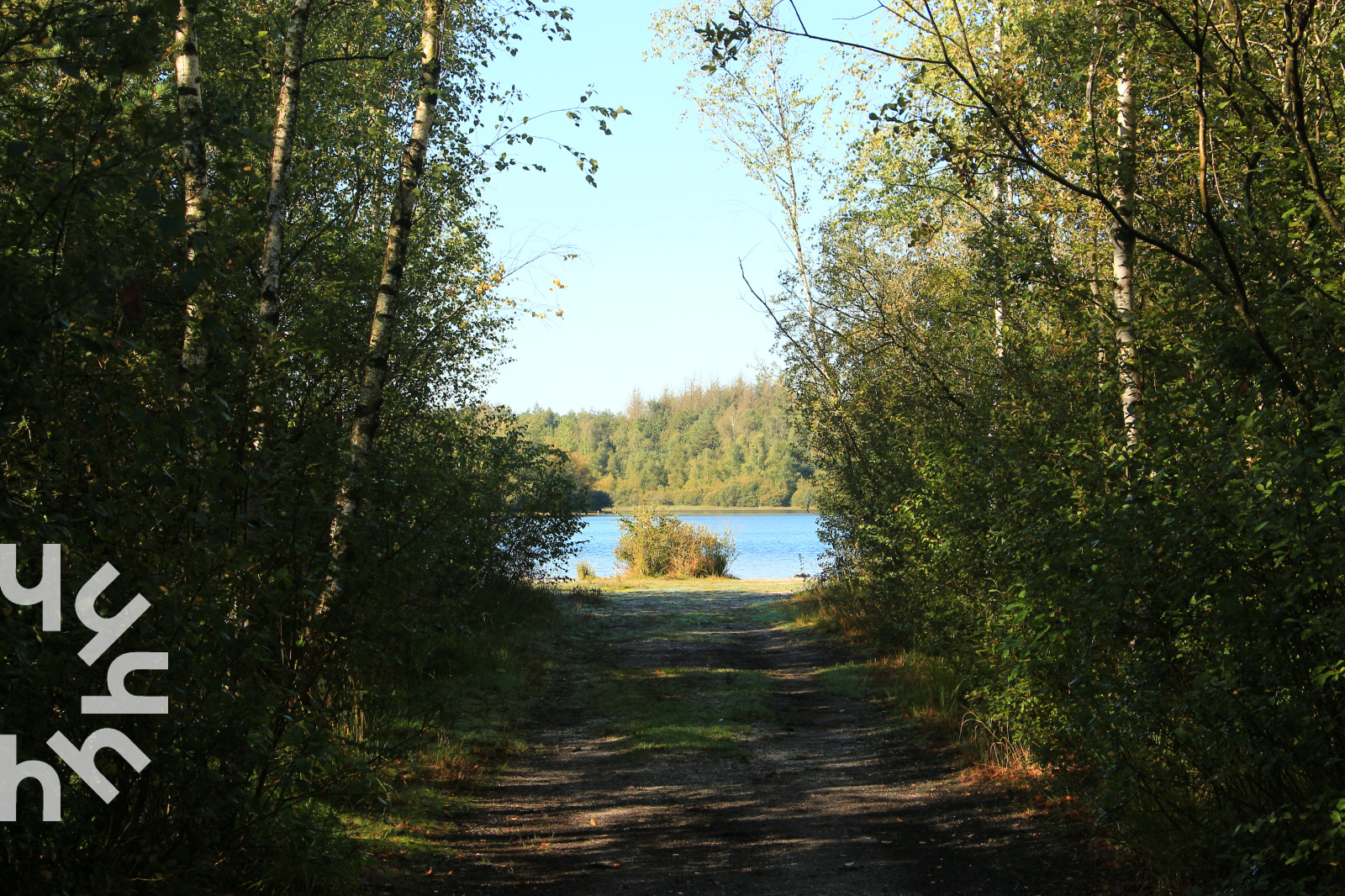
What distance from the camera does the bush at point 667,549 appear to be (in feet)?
91.1

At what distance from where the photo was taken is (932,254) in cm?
1748

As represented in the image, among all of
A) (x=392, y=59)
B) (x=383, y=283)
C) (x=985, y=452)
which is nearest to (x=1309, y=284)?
(x=985, y=452)

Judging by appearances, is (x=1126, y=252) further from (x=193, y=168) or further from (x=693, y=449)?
(x=693, y=449)

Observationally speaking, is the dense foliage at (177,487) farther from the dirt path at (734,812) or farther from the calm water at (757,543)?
the calm water at (757,543)

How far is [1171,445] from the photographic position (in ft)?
13.5

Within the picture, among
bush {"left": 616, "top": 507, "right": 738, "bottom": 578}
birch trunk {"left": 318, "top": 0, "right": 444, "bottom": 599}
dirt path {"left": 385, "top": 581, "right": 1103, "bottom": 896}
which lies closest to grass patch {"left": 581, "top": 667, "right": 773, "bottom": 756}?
dirt path {"left": 385, "top": 581, "right": 1103, "bottom": 896}

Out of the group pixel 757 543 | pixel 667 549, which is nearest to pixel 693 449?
pixel 757 543

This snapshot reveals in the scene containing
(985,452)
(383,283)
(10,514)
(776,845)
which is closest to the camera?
(10,514)

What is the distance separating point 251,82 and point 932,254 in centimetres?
1251

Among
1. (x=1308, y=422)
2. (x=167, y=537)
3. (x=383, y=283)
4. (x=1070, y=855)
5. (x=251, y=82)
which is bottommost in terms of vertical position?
(x=1070, y=855)

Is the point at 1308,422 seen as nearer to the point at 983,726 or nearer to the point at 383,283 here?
the point at 983,726

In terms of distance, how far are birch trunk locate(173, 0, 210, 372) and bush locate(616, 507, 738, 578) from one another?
853 inches

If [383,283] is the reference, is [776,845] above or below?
below

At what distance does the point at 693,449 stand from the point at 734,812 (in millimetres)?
85107
